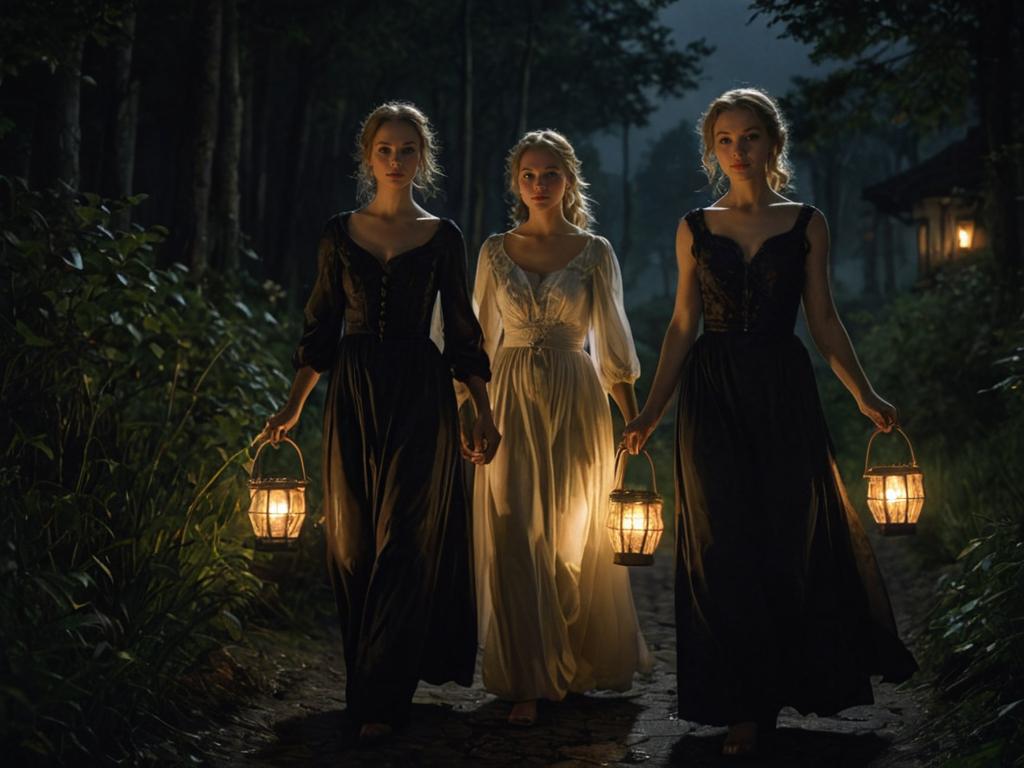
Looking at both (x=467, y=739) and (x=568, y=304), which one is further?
(x=568, y=304)

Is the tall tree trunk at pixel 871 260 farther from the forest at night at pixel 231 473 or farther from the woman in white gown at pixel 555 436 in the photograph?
the woman in white gown at pixel 555 436

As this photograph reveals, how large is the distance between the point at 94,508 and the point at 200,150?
5977mm

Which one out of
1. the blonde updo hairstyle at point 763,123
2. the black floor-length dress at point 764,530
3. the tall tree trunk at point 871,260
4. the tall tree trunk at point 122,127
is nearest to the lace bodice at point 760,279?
the black floor-length dress at point 764,530

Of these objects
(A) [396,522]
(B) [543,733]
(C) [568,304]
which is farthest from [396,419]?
(B) [543,733]

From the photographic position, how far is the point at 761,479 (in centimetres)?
529

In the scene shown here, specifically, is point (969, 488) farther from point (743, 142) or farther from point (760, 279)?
point (743, 142)

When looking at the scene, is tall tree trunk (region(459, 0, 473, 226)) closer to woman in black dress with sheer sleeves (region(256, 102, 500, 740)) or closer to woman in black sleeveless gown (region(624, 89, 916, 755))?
woman in black dress with sheer sleeves (region(256, 102, 500, 740))

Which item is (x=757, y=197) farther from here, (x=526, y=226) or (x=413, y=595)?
(x=413, y=595)

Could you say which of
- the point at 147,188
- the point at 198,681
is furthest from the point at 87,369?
the point at 147,188

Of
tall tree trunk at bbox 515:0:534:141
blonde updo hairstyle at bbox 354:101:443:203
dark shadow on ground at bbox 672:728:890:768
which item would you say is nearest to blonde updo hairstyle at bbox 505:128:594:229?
blonde updo hairstyle at bbox 354:101:443:203

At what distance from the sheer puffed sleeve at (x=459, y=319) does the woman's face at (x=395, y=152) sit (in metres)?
0.28

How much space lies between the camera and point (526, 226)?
6316 mm

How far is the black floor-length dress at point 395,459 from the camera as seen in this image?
536cm

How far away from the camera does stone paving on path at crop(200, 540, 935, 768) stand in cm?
500
